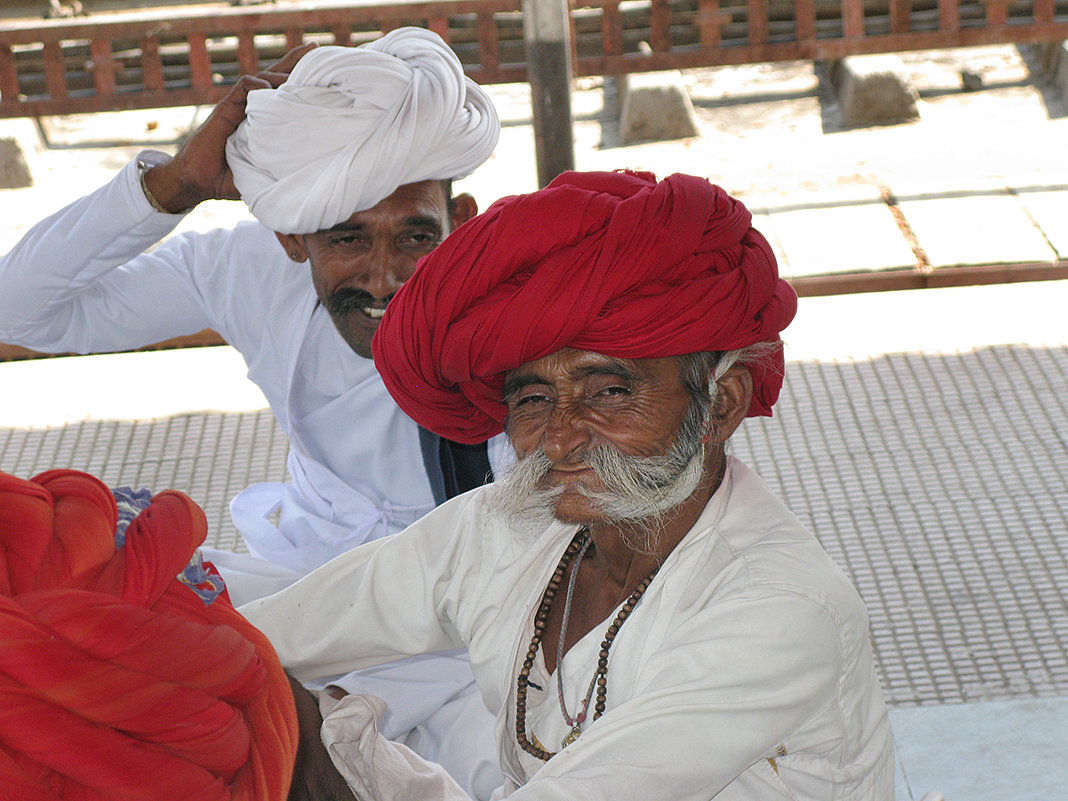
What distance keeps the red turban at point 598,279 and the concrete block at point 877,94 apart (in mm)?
4494

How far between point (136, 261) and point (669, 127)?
12.7 feet

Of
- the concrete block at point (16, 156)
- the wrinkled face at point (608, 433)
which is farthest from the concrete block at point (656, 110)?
the wrinkled face at point (608, 433)

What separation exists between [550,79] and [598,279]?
7.98ft

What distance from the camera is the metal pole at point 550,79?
146 inches

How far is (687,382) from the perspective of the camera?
160 cm

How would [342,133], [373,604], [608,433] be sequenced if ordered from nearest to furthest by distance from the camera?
[608,433] → [373,604] → [342,133]

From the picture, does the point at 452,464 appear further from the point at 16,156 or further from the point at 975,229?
the point at 16,156

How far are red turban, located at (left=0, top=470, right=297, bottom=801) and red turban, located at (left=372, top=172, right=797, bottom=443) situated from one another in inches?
16.7

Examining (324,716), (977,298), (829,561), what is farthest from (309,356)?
(977,298)

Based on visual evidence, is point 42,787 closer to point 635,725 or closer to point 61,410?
point 635,725

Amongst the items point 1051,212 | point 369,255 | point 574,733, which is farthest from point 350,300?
point 1051,212

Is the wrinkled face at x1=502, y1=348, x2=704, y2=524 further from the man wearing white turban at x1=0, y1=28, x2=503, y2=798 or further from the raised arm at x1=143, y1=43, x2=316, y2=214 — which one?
the raised arm at x1=143, y1=43, x2=316, y2=214

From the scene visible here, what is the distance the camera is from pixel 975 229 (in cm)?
439

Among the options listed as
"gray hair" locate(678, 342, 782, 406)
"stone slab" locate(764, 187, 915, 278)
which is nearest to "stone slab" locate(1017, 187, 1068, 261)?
"stone slab" locate(764, 187, 915, 278)
